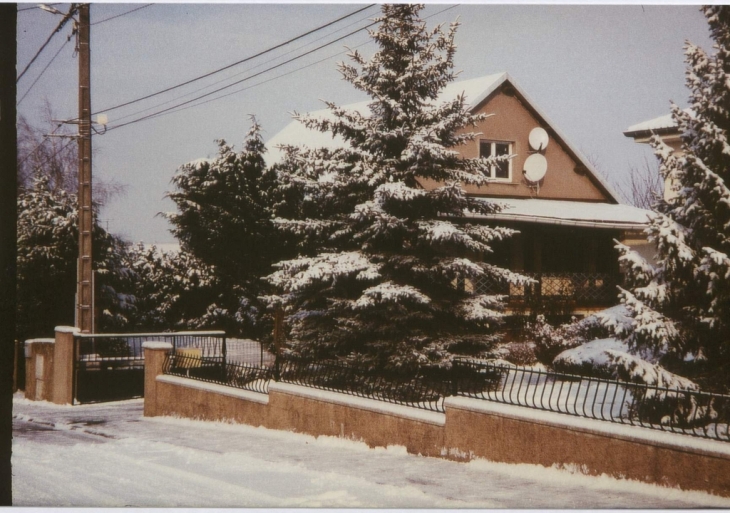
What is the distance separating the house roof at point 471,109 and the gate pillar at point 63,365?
4.49 m

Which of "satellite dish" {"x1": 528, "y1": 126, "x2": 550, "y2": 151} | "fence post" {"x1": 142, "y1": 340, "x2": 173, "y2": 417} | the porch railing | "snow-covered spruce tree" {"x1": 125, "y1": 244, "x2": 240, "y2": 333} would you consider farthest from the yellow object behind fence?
"satellite dish" {"x1": 528, "y1": 126, "x2": 550, "y2": 151}

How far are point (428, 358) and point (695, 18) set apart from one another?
176 inches

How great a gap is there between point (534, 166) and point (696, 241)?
155 inches

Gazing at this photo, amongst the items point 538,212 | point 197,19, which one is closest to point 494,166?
point 538,212

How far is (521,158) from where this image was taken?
9.91 meters

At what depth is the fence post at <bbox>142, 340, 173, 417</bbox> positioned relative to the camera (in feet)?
32.9

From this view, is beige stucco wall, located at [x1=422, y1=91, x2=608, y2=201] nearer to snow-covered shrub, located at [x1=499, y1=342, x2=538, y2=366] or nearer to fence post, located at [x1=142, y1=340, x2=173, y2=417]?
snow-covered shrub, located at [x1=499, y1=342, x2=538, y2=366]

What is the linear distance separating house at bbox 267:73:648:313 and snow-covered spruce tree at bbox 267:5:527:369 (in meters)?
0.31

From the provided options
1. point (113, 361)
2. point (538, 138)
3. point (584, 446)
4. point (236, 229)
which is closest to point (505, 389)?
point (584, 446)

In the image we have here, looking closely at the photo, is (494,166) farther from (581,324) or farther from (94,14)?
(94,14)

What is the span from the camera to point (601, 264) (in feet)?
27.8

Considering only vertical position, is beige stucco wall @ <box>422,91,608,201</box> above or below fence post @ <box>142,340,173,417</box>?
above

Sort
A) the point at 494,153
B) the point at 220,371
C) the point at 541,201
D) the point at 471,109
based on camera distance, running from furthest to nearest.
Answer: the point at 541,201
the point at 494,153
the point at 220,371
the point at 471,109

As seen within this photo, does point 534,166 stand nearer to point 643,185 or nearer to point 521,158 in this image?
point 521,158
